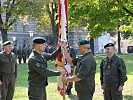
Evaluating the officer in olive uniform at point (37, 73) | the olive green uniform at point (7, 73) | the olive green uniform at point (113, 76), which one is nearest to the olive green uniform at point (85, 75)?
the officer in olive uniform at point (37, 73)

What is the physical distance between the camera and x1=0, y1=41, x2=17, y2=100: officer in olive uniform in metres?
10.8

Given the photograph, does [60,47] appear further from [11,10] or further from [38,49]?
[11,10]

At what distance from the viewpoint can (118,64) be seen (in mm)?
9172

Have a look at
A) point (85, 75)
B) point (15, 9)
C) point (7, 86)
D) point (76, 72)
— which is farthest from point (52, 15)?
point (85, 75)

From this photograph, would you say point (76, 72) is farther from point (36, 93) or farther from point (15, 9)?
point (15, 9)

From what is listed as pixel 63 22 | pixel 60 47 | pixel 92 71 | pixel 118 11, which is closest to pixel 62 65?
pixel 60 47

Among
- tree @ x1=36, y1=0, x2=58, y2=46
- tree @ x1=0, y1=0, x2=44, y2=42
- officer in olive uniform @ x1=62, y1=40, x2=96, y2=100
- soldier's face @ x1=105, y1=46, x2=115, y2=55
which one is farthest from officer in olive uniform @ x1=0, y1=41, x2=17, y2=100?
tree @ x1=36, y1=0, x2=58, y2=46

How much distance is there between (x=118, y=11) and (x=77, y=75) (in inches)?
299

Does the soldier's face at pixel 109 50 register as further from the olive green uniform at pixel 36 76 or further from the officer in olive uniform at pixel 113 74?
the olive green uniform at pixel 36 76

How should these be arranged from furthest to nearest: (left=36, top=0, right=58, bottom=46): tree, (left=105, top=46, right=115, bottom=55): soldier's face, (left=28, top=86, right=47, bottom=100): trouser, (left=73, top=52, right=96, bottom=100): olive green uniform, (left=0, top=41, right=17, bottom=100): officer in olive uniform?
(left=36, top=0, right=58, bottom=46): tree < (left=0, top=41, right=17, bottom=100): officer in olive uniform < (left=105, top=46, right=115, bottom=55): soldier's face < (left=28, top=86, right=47, bottom=100): trouser < (left=73, top=52, right=96, bottom=100): olive green uniform

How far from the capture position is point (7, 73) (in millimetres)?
10836

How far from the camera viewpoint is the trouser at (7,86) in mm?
10805

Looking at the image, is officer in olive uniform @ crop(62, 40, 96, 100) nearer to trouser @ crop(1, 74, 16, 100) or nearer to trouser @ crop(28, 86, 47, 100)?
trouser @ crop(28, 86, 47, 100)

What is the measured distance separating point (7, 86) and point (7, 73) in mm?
401
